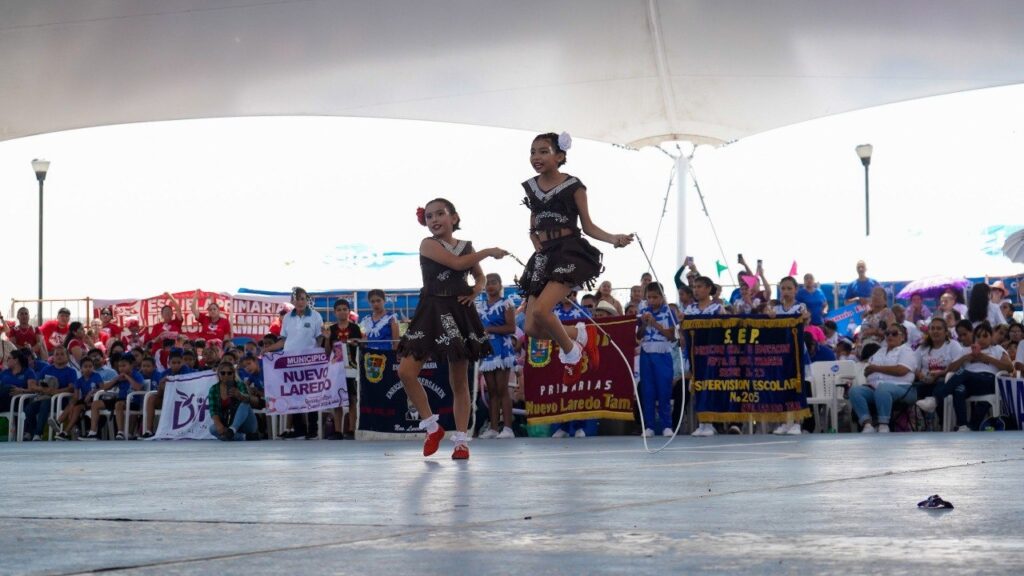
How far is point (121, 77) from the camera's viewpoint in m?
19.3

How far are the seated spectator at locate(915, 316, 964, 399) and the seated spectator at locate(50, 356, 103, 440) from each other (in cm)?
973

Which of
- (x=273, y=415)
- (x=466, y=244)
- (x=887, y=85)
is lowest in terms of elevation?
(x=273, y=415)

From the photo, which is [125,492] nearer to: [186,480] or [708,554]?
[186,480]

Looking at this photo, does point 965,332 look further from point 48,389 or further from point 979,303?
point 48,389

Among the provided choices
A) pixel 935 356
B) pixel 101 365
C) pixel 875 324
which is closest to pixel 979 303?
pixel 875 324

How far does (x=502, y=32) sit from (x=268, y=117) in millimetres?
4485

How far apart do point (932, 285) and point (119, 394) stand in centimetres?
1064

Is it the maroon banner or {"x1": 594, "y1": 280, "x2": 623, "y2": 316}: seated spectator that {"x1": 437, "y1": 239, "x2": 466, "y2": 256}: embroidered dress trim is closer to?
the maroon banner

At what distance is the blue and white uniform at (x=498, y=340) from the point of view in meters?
13.5

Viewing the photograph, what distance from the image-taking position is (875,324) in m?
14.7

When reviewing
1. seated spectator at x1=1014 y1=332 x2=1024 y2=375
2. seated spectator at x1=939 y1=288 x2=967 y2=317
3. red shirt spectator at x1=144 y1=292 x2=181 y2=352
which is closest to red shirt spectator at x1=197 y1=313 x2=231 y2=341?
red shirt spectator at x1=144 y1=292 x2=181 y2=352

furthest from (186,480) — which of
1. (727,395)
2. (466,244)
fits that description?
(727,395)

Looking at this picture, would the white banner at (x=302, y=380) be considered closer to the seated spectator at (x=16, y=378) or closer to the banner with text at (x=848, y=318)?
the seated spectator at (x=16, y=378)

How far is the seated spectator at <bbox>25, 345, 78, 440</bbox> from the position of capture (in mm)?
16750
